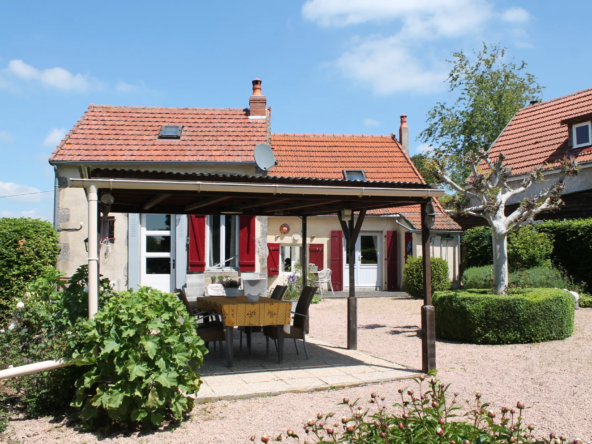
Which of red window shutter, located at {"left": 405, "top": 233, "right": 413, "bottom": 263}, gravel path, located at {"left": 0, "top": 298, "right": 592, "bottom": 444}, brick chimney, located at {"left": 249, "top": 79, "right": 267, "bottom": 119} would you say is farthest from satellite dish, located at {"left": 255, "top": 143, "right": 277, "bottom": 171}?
red window shutter, located at {"left": 405, "top": 233, "right": 413, "bottom": 263}

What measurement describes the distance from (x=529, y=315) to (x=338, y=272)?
8920mm

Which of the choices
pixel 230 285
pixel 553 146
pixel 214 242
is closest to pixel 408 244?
pixel 553 146

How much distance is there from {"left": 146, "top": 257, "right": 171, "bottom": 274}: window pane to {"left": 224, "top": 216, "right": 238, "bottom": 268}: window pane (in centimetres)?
159

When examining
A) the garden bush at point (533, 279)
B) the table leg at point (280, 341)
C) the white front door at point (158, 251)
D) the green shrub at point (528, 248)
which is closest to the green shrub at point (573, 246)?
the green shrub at point (528, 248)

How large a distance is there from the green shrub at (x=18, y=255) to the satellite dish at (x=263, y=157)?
13.9ft

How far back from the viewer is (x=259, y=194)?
638 centimetres

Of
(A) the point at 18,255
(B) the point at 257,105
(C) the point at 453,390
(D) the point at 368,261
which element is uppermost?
(B) the point at 257,105

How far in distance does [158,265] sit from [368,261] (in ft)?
23.3

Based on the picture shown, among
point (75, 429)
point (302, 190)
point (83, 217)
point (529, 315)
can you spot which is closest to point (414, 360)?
point (529, 315)

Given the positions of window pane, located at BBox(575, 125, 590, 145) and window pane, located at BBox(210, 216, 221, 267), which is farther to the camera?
window pane, located at BBox(575, 125, 590, 145)

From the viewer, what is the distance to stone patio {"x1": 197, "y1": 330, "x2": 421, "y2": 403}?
562cm

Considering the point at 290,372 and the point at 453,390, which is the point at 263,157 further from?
the point at 453,390

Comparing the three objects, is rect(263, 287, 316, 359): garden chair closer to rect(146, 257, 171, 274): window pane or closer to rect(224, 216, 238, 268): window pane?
rect(146, 257, 171, 274): window pane

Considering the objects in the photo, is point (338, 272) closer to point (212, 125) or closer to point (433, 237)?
point (433, 237)
